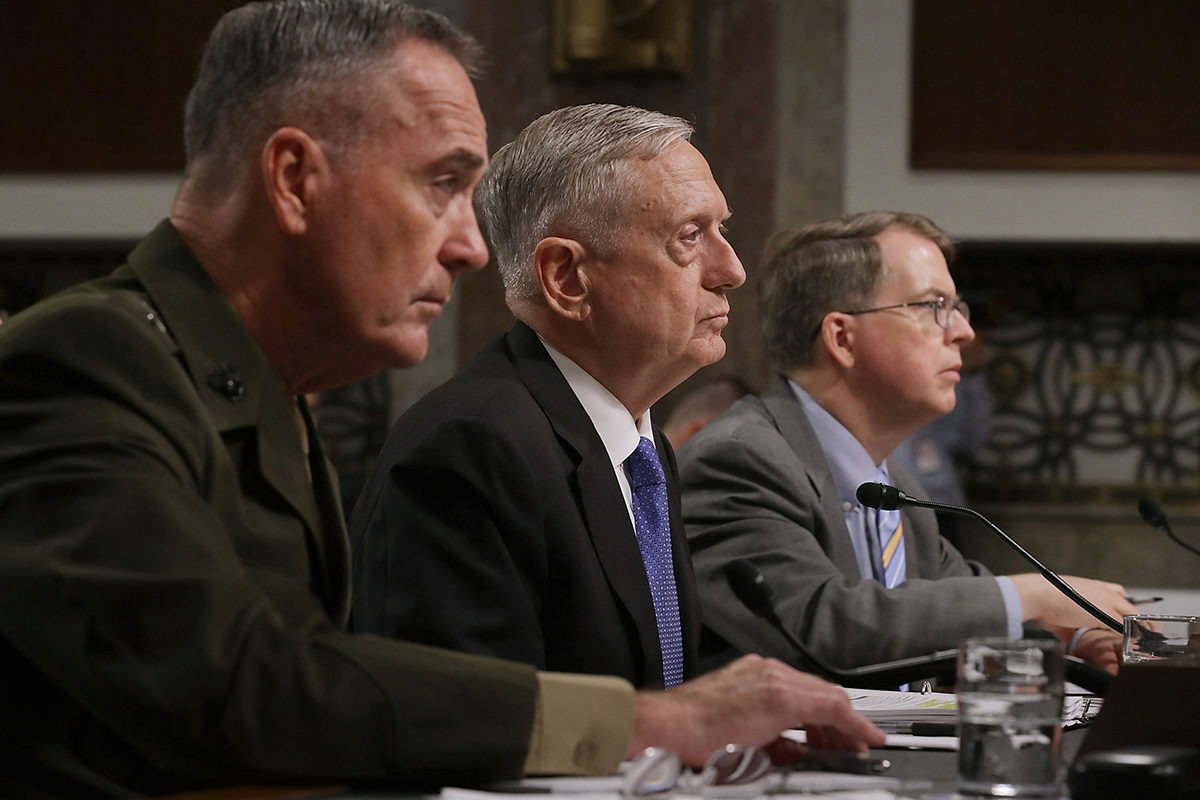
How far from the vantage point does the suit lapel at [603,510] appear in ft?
5.99

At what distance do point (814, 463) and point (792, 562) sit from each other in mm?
312

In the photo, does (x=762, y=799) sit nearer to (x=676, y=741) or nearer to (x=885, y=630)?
(x=676, y=741)

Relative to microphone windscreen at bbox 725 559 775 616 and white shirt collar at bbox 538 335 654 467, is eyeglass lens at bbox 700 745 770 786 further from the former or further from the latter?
white shirt collar at bbox 538 335 654 467

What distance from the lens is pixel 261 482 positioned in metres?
1.28

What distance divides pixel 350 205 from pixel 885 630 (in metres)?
1.22

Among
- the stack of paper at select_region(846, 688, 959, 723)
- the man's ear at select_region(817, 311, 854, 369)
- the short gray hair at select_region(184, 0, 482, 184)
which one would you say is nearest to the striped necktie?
the man's ear at select_region(817, 311, 854, 369)

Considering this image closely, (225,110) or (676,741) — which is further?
(225,110)

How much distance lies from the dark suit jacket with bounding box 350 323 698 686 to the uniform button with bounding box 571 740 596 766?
1.53 feet

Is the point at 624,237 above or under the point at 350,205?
under

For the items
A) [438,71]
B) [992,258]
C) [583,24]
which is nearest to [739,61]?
[583,24]

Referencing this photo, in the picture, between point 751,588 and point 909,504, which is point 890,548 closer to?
point 909,504

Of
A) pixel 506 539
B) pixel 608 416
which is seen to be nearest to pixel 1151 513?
pixel 608 416

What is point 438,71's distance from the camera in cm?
137

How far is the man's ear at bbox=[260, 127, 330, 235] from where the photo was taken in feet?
4.28
